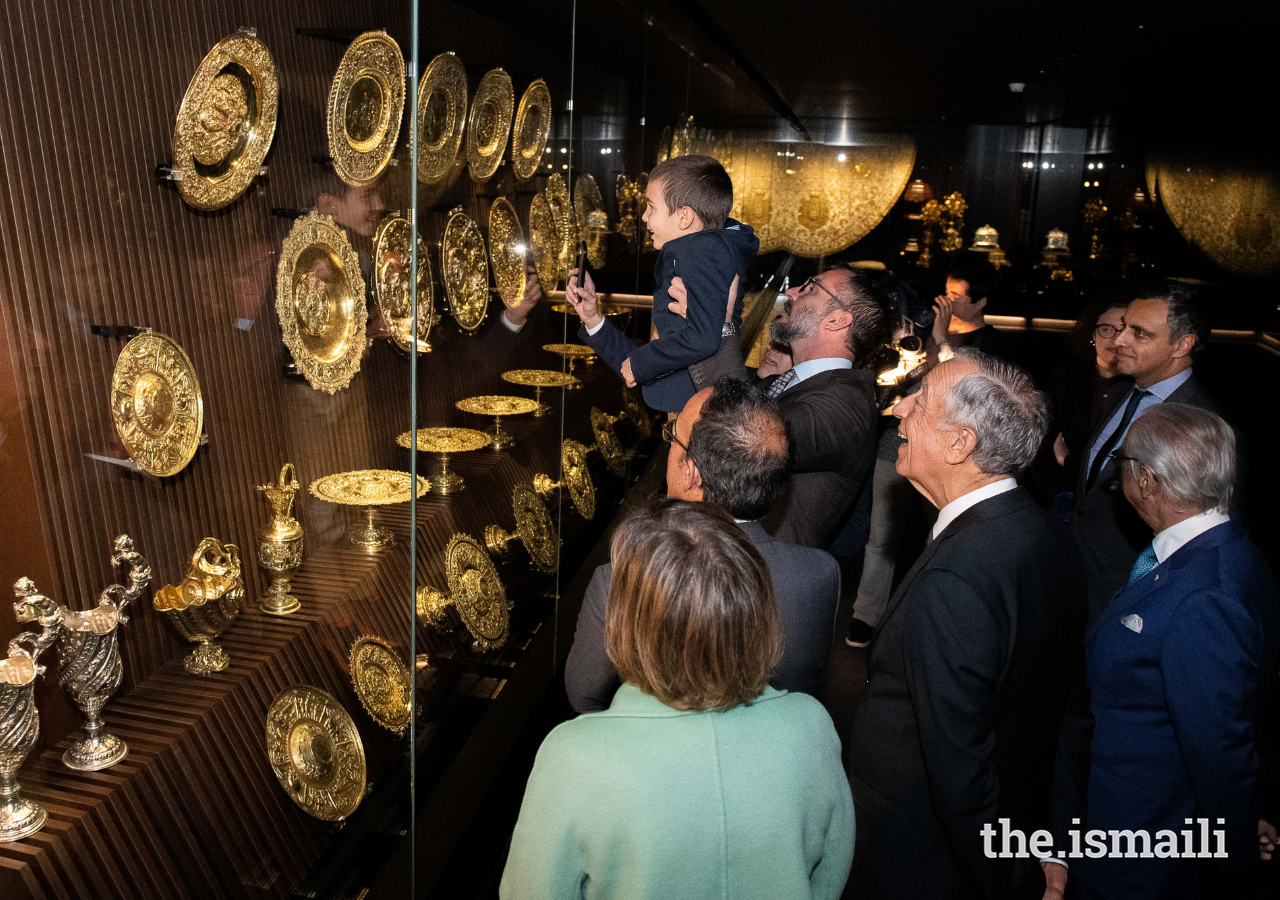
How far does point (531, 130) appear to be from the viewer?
10.1 ft

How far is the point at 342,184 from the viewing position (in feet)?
6.65

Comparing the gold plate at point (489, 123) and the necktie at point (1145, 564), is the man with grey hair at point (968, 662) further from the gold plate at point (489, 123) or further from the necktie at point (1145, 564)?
the gold plate at point (489, 123)

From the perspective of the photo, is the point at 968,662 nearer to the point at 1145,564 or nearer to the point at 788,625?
the point at 788,625

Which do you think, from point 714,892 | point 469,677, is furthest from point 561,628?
point 714,892

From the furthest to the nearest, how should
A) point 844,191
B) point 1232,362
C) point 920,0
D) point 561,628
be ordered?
point 844,191 → point 1232,362 → point 920,0 → point 561,628

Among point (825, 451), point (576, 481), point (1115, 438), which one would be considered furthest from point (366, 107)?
point (1115, 438)

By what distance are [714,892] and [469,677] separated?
1.70 metres

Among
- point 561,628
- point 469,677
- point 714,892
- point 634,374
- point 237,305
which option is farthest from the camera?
point 561,628

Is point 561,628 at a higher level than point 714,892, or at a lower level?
lower

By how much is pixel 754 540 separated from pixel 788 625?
0.18 meters

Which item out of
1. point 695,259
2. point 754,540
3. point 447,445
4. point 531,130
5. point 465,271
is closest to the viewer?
point 754,540

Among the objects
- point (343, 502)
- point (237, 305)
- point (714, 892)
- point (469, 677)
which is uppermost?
point (237, 305)

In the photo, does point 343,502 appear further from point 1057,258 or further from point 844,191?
point 1057,258

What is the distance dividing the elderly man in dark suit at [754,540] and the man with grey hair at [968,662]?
0.58 ft
